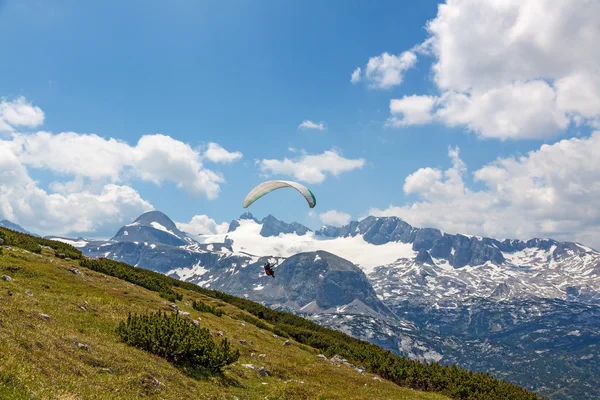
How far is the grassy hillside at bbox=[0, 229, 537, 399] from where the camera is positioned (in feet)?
54.4

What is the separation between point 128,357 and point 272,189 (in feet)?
93.6

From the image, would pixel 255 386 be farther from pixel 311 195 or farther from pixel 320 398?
pixel 311 195

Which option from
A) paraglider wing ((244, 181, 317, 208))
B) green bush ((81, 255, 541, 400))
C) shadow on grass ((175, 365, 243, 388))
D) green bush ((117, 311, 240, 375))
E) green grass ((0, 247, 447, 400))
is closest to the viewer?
green grass ((0, 247, 447, 400))

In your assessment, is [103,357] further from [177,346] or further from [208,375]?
[208,375]

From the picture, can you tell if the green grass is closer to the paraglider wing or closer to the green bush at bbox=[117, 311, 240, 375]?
the green bush at bbox=[117, 311, 240, 375]

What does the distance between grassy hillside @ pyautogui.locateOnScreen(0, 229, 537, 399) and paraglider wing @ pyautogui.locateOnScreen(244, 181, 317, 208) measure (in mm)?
12461

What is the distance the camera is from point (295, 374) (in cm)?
3150

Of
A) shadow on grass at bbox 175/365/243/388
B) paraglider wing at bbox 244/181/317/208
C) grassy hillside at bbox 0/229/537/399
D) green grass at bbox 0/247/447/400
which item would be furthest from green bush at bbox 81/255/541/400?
shadow on grass at bbox 175/365/243/388

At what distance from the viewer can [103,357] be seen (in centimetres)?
2038

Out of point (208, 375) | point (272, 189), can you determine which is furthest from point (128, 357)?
point (272, 189)

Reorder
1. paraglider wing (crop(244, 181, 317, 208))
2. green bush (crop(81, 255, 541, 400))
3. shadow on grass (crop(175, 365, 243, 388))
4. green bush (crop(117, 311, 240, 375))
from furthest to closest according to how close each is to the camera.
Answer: paraglider wing (crop(244, 181, 317, 208)), green bush (crop(81, 255, 541, 400)), green bush (crop(117, 311, 240, 375)), shadow on grass (crop(175, 365, 243, 388))

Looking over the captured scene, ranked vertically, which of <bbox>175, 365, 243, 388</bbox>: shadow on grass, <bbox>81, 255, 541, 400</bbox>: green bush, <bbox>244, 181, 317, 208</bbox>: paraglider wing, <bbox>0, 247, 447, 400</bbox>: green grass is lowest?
<bbox>175, 365, 243, 388</bbox>: shadow on grass

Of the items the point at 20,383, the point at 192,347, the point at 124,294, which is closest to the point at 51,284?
the point at 124,294

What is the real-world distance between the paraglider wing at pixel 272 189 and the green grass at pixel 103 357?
41.7 ft
